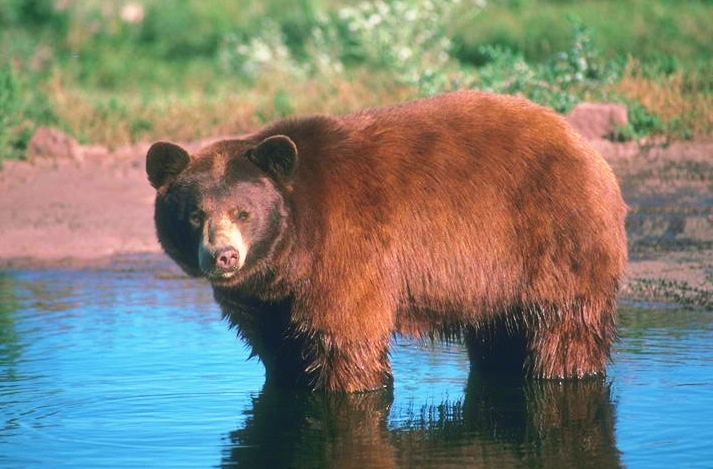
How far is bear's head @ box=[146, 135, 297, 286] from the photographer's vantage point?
6918mm

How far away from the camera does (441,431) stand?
22.6 ft

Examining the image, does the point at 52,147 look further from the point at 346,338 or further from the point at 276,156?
the point at 346,338

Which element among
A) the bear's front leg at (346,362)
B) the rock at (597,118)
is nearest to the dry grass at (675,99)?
the rock at (597,118)

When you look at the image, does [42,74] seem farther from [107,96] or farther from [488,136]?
[488,136]

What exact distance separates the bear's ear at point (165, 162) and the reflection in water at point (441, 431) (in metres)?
1.26

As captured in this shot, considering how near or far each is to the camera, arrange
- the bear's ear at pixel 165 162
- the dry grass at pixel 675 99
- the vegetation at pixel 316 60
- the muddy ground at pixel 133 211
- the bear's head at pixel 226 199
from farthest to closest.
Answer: the vegetation at pixel 316 60, the dry grass at pixel 675 99, the muddy ground at pixel 133 211, the bear's ear at pixel 165 162, the bear's head at pixel 226 199

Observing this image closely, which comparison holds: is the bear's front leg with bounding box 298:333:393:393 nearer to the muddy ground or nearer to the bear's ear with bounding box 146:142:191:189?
the bear's ear with bounding box 146:142:191:189

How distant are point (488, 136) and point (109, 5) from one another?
18.1 m

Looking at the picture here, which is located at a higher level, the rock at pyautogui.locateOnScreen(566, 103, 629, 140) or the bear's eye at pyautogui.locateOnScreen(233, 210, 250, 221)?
the bear's eye at pyautogui.locateOnScreen(233, 210, 250, 221)

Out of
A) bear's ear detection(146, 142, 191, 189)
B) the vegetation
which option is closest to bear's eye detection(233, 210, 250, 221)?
bear's ear detection(146, 142, 191, 189)

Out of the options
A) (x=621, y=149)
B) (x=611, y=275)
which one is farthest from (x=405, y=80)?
(x=611, y=275)

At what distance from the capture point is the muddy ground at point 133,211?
38.1ft

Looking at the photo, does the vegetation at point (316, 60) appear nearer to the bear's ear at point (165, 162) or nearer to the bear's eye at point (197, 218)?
the bear's ear at point (165, 162)

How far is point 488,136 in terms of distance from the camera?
7441 mm
